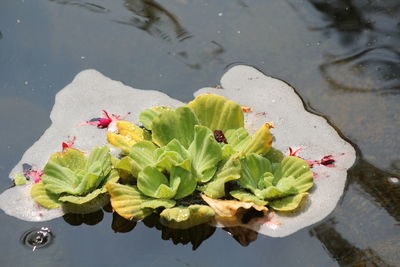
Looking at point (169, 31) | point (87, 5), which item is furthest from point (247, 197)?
point (87, 5)

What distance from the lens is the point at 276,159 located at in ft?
8.00

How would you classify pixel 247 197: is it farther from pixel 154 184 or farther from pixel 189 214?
pixel 154 184

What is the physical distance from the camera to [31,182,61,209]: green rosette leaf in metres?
2.33

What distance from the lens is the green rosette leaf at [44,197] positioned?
2334 mm

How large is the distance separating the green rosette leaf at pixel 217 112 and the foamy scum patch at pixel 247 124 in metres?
0.16

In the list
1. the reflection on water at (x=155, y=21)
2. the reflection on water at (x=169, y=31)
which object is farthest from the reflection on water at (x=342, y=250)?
the reflection on water at (x=155, y=21)

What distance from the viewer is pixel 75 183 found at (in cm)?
233

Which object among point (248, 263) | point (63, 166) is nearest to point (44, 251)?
point (63, 166)

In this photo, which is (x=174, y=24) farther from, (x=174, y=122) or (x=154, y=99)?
(x=174, y=122)

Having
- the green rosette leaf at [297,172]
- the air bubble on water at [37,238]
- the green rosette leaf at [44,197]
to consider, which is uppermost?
the green rosette leaf at [297,172]

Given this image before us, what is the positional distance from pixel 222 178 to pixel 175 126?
1.00 ft

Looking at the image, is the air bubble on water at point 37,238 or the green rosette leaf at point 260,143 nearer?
the air bubble on water at point 37,238

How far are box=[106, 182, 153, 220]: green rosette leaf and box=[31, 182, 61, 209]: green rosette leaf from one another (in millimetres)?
250

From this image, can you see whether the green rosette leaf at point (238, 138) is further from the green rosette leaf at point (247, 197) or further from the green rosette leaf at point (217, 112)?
the green rosette leaf at point (247, 197)
